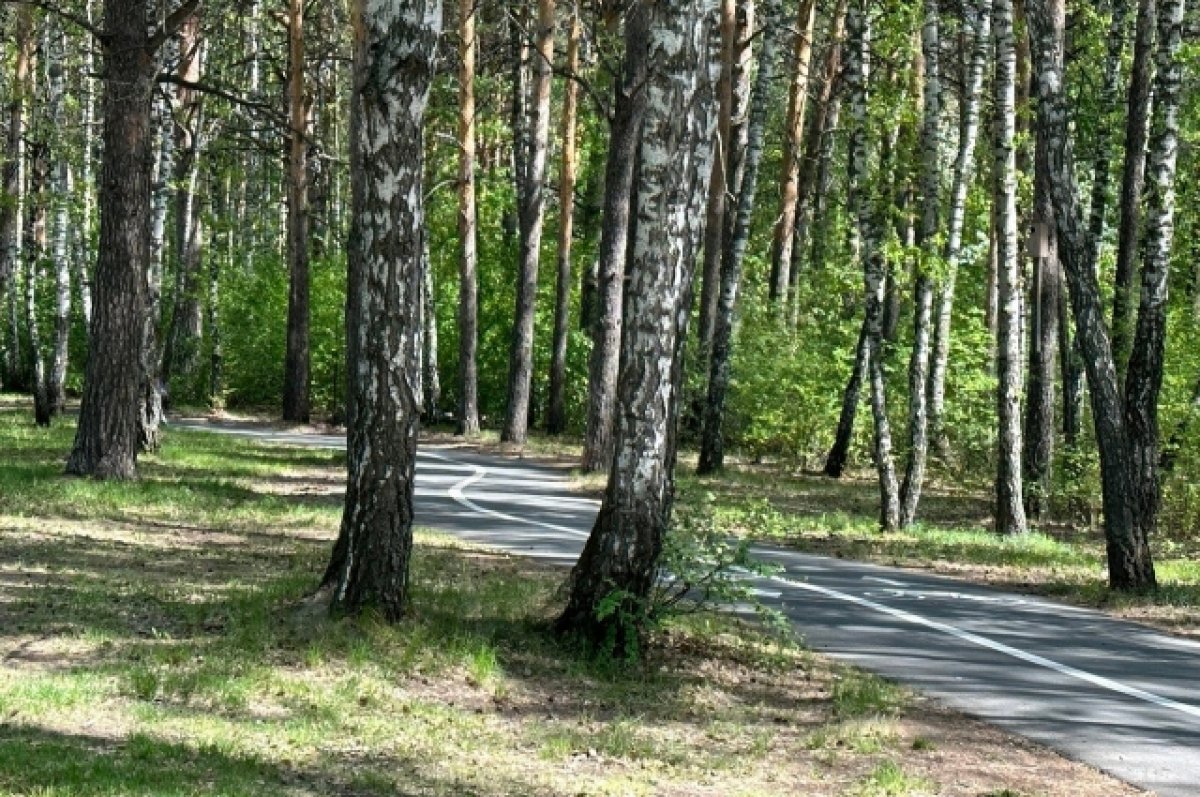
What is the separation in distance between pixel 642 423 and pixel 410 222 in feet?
6.64

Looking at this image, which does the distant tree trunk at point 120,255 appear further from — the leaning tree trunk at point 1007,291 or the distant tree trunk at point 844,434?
the distant tree trunk at point 844,434

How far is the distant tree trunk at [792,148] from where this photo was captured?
30.4m

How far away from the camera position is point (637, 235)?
10.4 m

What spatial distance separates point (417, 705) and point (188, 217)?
105 feet

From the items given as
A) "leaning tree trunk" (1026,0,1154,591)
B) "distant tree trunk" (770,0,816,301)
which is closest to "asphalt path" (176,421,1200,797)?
"leaning tree trunk" (1026,0,1154,591)

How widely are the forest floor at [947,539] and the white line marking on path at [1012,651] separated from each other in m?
0.82

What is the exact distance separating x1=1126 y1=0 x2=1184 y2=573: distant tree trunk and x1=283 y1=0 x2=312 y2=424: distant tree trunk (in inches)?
908

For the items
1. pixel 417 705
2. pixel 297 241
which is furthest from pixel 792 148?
pixel 417 705

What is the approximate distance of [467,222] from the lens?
114ft

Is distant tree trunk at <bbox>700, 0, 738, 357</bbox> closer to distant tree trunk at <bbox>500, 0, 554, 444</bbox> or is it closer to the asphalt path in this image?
distant tree trunk at <bbox>500, 0, 554, 444</bbox>

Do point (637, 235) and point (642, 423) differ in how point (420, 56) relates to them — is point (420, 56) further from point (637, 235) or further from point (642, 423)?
point (642, 423)

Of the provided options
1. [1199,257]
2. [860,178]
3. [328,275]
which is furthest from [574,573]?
[328,275]

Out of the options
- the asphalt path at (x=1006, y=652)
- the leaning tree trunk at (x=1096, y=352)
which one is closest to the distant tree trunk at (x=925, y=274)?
the asphalt path at (x=1006, y=652)

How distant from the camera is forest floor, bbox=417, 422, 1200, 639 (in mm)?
14359
